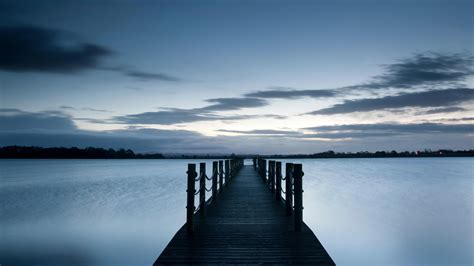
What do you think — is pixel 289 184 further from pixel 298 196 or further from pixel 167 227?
pixel 167 227

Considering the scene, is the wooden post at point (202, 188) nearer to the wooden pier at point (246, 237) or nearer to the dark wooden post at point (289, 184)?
the wooden pier at point (246, 237)

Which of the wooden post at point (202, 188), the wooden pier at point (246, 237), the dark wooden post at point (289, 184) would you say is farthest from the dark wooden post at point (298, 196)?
the wooden post at point (202, 188)

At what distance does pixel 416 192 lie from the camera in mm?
26953

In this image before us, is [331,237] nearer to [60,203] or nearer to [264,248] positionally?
[264,248]

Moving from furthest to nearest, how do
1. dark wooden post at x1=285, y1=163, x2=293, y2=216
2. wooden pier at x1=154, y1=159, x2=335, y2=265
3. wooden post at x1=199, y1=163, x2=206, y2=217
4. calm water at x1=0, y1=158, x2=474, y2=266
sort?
calm water at x1=0, y1=158, x2=474, y2=266 < wooden post at x1=199, y1=163, x2=206, y2=217 < dark wooden post at x1=285, y1=163, x2=293, y2=216 < wooden pier at x1=154, y1=159, x2=335, y2=265

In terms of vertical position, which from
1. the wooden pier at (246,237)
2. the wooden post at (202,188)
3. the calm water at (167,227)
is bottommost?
the calm water at (167,227)

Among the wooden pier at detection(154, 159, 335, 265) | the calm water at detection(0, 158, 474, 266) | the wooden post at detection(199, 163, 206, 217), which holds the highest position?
the wooden post at detection(199, 163, 206, 217)

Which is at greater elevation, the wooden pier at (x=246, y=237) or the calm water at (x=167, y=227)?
the wooden pier at (x=246, y=237)

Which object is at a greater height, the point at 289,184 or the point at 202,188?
the point at 289,184

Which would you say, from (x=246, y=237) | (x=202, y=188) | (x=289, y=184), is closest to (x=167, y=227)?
(x=202, y=188)

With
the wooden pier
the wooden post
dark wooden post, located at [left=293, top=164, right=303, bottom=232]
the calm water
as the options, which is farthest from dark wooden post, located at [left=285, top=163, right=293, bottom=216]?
the calm water

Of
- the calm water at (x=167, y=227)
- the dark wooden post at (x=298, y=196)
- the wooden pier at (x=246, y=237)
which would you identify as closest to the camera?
the wooden pier at (x=246, y=237)

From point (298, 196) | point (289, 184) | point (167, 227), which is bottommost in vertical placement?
point (167, 227)

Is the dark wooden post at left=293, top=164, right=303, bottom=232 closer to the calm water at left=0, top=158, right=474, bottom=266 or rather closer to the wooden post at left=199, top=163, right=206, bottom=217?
the wooden post at left=199, top=163, right=206, bottom=217
